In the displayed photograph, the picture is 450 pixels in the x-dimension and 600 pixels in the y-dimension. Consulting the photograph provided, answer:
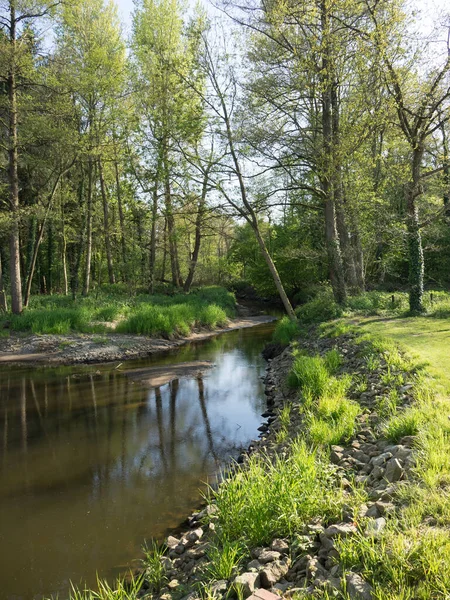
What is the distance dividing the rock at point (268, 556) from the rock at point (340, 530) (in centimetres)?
41

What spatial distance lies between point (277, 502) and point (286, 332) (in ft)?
36.9

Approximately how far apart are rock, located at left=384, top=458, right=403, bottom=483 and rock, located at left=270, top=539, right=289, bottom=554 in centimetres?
111

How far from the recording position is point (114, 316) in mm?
17547

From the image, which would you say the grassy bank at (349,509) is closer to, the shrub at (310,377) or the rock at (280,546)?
the rock at (280,546)

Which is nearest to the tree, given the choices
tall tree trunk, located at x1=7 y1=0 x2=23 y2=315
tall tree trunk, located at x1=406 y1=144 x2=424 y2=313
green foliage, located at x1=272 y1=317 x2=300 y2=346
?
tall tree trunk, located at x1=7 y1=0 x2=23 y2=315

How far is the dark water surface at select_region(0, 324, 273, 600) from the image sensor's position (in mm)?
4383

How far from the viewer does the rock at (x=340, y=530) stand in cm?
304

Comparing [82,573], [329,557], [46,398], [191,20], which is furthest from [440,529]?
[191,20]

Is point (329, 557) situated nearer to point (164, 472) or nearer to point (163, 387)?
point (164, 472)

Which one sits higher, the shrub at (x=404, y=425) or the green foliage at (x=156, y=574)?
the shrub at (x=404, y=425)

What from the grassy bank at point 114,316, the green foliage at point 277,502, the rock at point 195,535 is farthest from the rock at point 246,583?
the grassy bank at point 114,316

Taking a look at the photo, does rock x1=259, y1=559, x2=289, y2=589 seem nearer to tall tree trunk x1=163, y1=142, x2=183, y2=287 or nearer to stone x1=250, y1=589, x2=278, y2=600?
stone x1=250, y1=589, x2=278, y2=600

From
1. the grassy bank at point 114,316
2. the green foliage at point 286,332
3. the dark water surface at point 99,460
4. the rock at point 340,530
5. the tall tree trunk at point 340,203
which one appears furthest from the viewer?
the grassy bank at point 114,316

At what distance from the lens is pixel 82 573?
160 inches
